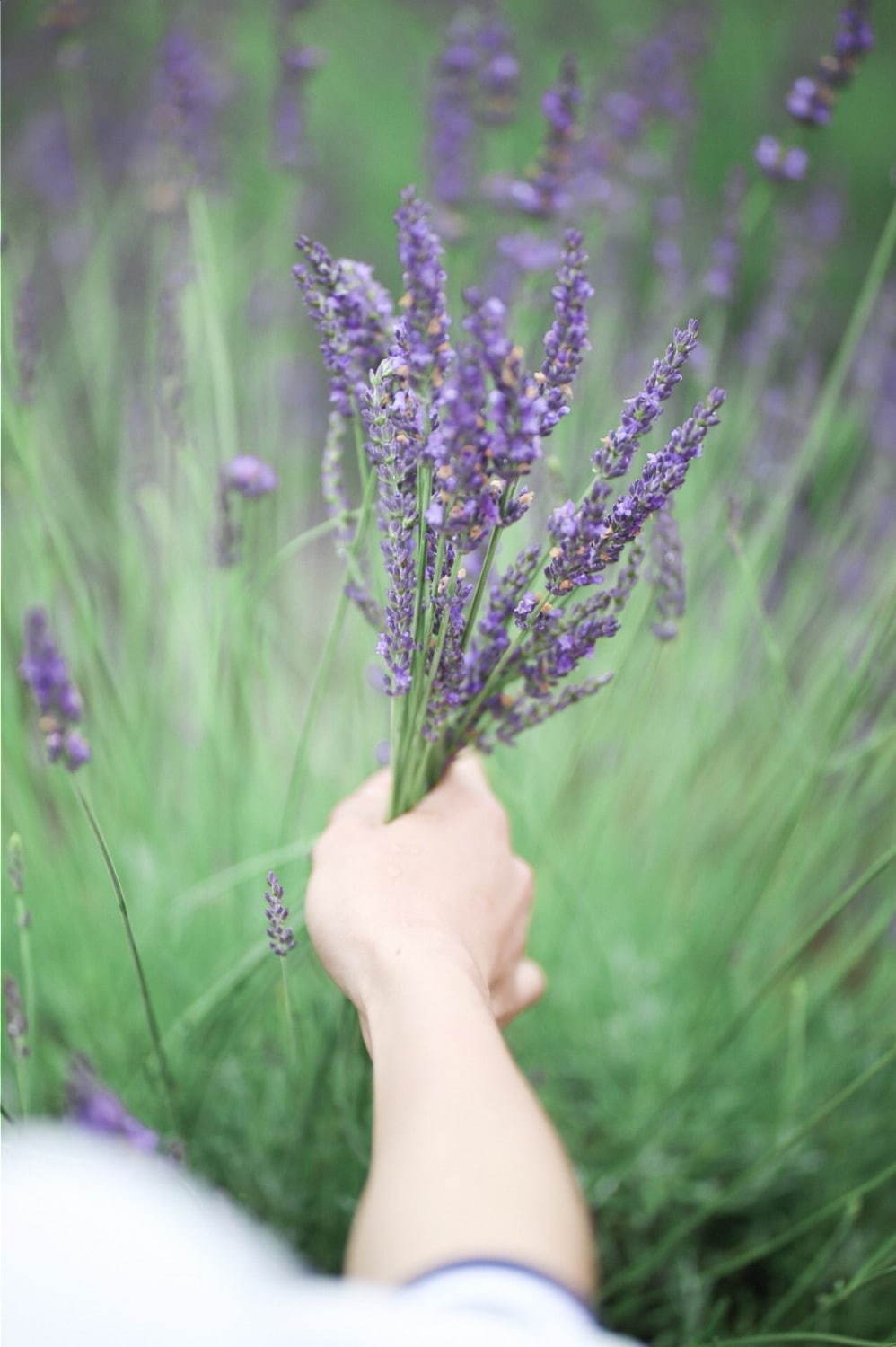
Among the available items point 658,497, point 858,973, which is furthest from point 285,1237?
point 858,973

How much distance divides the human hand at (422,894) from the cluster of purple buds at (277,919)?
14 mm

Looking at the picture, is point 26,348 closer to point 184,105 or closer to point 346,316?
point 184,105

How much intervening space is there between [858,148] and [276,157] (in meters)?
1.65

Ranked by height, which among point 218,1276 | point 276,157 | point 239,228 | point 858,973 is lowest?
point 858,973

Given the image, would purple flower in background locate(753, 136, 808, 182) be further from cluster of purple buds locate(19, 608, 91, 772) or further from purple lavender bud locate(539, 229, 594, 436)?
cluster of purple buds locate(19, 608, 91, 772)

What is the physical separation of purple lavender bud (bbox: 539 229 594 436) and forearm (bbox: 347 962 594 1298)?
10.8 inches

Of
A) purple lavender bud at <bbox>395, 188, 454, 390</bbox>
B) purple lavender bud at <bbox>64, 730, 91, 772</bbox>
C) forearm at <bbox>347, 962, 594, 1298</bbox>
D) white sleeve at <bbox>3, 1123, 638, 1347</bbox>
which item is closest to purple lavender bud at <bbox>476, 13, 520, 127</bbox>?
purple lavender bud at <bbox>395, 188, 454, 390</bbox>

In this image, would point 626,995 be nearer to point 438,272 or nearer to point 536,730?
point 536,730

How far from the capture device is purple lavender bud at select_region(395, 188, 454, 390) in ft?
1.60

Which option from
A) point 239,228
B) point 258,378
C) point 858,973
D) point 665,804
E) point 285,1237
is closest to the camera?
point 285,1237

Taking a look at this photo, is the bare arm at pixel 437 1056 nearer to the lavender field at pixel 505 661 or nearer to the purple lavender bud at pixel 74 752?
the lavender field at pixel 505 661

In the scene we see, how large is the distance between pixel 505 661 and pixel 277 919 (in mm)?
185

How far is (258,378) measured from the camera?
1.49m

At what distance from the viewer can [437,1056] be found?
1.51 feet
